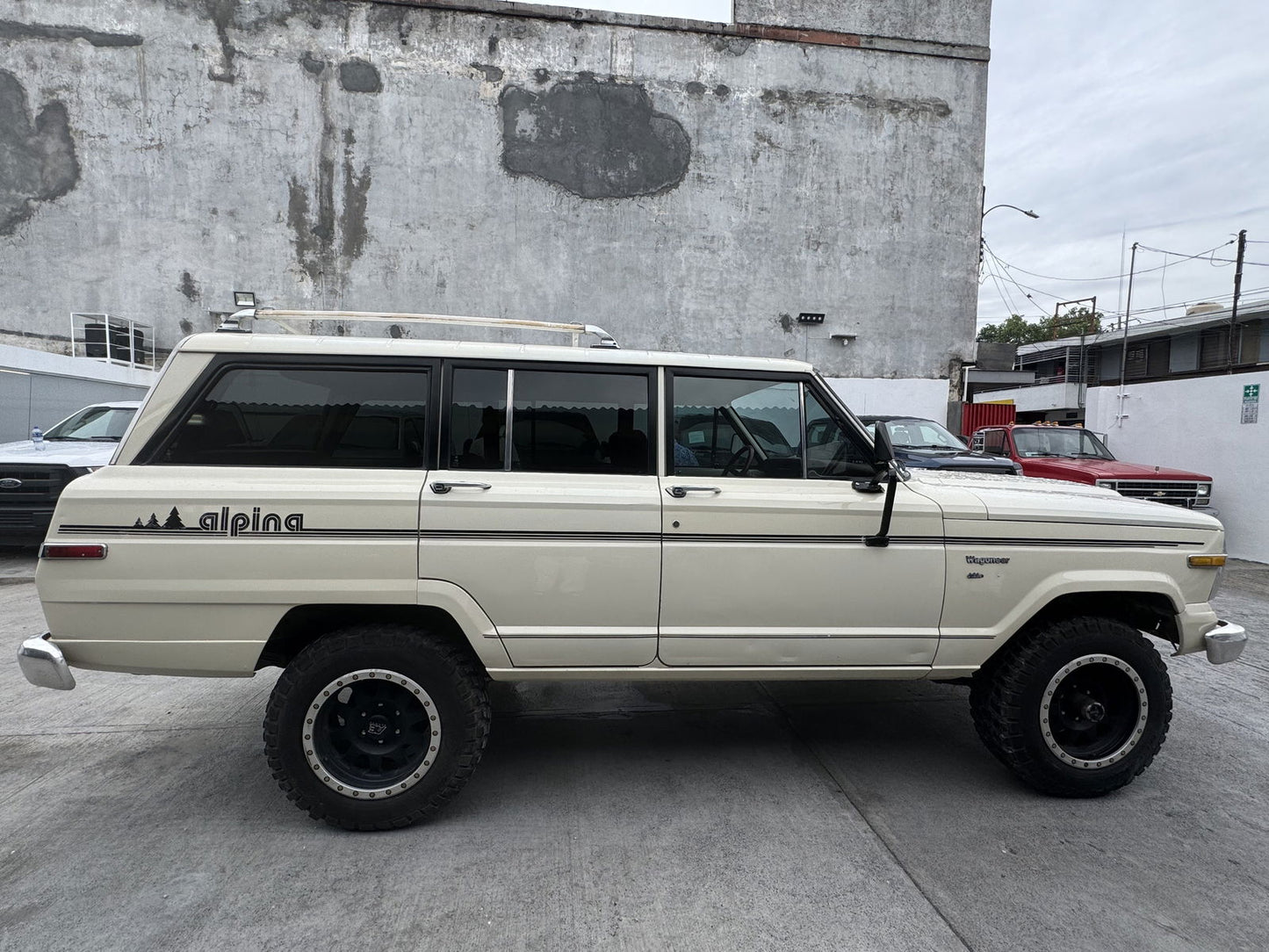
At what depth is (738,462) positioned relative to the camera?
3.24 m

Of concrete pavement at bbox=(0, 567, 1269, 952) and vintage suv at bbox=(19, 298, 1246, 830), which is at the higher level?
vintage suv at bbox=(19, 298, 1246, 830)

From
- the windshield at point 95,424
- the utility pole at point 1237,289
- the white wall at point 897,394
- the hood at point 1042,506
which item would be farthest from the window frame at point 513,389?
the utility pole at point 1237,289

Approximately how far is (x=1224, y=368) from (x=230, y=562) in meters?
Answer: 35.1

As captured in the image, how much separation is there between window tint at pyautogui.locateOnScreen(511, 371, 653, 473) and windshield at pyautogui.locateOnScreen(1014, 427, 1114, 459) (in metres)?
9.68

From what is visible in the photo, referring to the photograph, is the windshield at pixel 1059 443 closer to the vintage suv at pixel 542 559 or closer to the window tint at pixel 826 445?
the vintage suv at pixel 542 559

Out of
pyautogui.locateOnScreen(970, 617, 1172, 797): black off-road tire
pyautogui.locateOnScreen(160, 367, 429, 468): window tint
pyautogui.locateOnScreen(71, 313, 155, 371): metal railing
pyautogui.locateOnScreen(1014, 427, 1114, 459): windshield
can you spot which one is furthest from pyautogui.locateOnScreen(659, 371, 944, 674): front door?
pyautogui.locateOnScreen(71, 313, 155, 371): metal railing

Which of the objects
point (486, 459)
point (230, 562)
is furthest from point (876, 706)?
point (230, 562)

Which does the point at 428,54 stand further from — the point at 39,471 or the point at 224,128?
the point at 39,471

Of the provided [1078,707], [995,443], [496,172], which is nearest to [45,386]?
[496,172]

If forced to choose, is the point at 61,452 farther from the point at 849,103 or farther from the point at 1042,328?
the point at 1042,328

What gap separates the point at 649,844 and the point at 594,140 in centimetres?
1508

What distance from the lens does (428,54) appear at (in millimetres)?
14805

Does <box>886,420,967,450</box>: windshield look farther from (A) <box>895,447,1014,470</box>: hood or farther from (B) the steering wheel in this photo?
(B) the steering wheel

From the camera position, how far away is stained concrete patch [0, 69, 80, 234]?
14219mm
